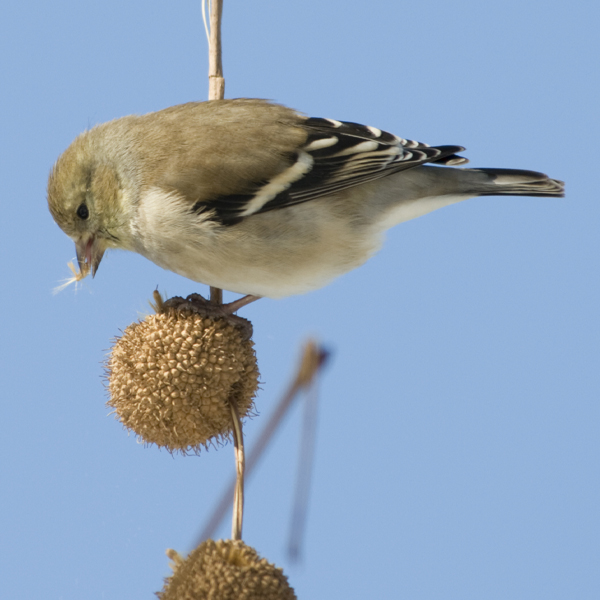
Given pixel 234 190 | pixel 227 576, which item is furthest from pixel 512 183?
pixel 227 576

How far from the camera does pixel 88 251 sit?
2.75m

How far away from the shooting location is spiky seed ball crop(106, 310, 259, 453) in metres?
2.11

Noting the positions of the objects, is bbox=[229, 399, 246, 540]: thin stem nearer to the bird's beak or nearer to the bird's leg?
the bird's leg

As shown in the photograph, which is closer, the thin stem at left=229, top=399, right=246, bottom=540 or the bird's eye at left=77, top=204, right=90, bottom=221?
the thin stem at left=229, top=399, right=246, bottom=540

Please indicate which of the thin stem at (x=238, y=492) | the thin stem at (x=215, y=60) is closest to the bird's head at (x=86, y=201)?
the thin stem at (x=215, y=60)

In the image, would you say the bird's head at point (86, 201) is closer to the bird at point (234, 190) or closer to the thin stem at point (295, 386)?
the bird at point (234, 190)

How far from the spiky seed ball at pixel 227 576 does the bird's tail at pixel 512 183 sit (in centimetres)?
191

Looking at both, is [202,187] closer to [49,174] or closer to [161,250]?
[161,250]

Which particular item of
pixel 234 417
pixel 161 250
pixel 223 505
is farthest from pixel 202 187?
pixel 223 505

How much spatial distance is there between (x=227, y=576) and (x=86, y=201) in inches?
63.5

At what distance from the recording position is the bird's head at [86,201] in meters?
2.67

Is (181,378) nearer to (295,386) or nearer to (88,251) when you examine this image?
(295,386)

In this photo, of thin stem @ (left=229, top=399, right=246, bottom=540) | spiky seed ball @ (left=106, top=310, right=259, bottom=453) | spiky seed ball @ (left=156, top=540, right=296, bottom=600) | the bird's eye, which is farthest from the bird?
spiky seed ball @ (left=156, top=540, right=296, bottom=600)

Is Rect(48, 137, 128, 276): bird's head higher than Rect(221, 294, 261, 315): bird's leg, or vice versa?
Rect(48, 137, 128, 276): bird's head
